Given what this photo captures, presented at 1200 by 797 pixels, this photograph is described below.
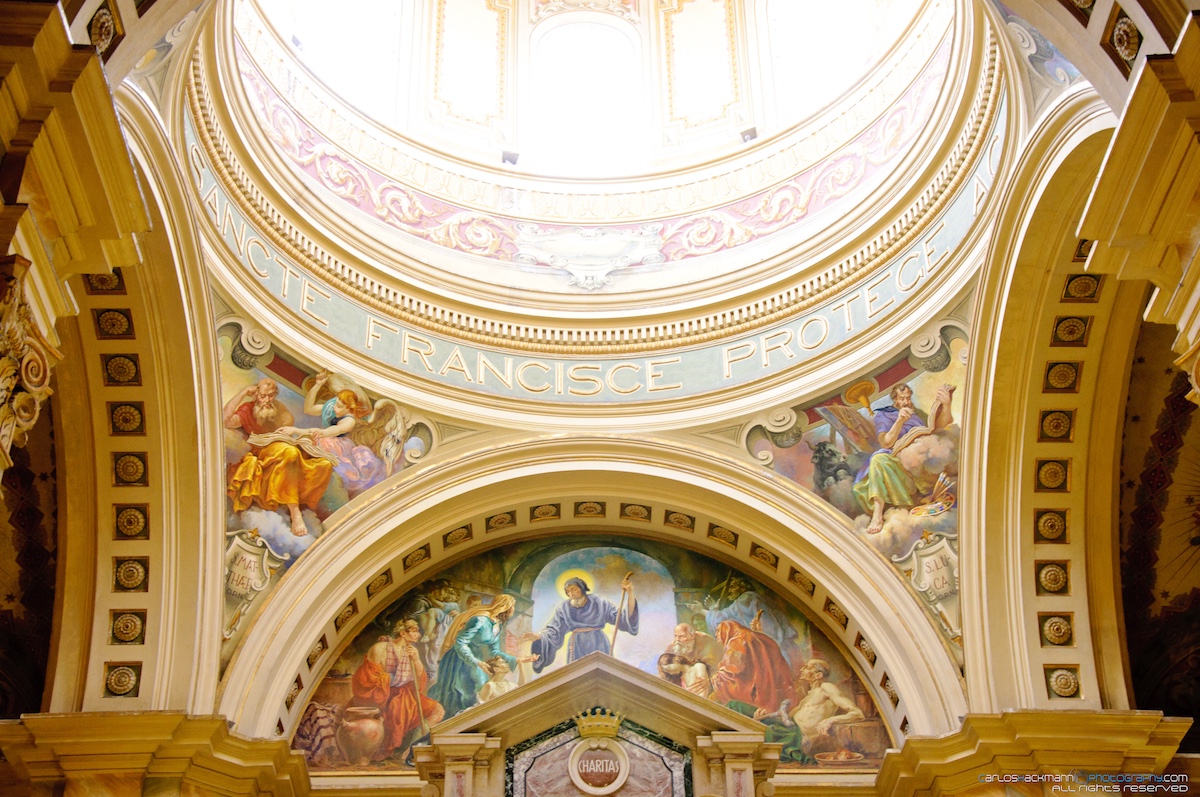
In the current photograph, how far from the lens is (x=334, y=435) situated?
12.9 m

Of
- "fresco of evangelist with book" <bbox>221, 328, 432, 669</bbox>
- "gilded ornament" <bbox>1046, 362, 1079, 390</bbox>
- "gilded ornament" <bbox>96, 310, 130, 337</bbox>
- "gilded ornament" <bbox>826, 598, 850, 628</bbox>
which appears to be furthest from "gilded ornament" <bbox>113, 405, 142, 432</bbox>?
"gilded ornament" <bbox>1046, 362, 1079, 390</bbox>

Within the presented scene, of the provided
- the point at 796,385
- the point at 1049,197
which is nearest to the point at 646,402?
the point at 796,385

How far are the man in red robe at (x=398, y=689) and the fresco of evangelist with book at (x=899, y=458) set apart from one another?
13.7 feet

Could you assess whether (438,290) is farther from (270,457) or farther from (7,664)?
(7,664)

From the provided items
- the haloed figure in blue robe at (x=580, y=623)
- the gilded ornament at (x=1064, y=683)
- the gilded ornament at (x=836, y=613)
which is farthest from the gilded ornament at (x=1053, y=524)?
the haloed figure in blue robe at (x=580, y=623)

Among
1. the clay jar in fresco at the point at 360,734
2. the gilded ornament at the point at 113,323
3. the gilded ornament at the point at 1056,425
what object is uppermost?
the gilded ornament at the point at 113,323

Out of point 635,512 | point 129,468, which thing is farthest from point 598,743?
point 129,468

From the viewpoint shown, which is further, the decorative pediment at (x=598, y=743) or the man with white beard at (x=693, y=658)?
the man with white beard at (x=693, y=658)

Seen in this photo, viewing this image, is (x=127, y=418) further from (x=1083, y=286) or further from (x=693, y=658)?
(x=1083, y=286)

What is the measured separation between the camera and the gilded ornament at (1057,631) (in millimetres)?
11766

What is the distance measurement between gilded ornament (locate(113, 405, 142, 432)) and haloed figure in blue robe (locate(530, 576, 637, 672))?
468cm

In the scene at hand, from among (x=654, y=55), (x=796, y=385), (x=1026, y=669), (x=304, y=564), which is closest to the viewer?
(x=1026, y=669)

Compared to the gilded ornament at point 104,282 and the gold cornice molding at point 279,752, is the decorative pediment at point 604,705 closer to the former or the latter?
the gold cornice molding at point 279,752

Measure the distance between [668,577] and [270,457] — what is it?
446 cm
